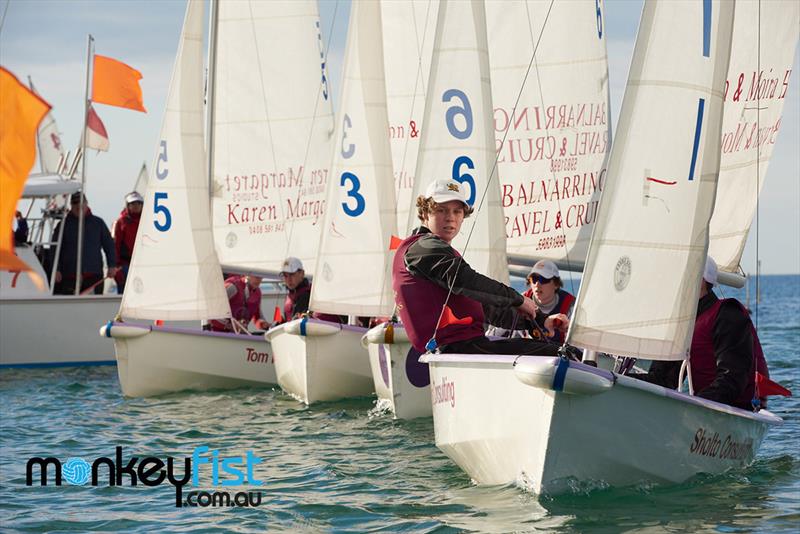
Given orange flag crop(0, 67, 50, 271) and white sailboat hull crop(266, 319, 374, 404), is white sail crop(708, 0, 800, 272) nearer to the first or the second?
white sailboat hull crop(266, 319, 374, 404)

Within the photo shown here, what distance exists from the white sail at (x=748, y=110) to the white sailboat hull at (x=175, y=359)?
18.0ft

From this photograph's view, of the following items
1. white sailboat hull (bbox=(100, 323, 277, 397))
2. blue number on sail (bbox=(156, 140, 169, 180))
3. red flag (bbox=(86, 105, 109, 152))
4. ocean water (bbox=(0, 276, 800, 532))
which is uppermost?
red flag (bbox=(86, 105, 109, 152))

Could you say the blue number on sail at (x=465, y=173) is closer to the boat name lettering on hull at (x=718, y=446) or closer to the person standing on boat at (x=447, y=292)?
the person standing on boat at (x=447, y=292)

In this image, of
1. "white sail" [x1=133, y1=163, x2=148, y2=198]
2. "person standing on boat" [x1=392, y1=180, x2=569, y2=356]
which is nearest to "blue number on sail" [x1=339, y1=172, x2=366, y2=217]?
"person standing on boat" [x1=392, y1=180, x2=569, y2=356]

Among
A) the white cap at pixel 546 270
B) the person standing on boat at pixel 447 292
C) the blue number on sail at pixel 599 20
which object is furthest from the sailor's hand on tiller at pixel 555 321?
the blue number on sail at pixel 599 20

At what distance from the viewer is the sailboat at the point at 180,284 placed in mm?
14008

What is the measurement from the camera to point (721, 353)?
765cm

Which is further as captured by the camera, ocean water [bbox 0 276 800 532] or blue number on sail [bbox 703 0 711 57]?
blue number on sail [bbox 703 0 711 57]

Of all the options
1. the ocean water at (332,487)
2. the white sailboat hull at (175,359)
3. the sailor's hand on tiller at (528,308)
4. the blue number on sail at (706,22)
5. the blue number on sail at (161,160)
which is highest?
the blue number on sail at (706,22)

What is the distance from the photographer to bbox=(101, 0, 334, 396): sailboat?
14.0m

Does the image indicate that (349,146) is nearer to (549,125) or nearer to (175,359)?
(549,125)

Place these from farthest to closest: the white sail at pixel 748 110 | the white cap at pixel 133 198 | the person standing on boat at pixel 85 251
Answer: the person standing on boat at pixel 85 251 < the white cap at pixel 133 198 < the white sail at pixel 748 110

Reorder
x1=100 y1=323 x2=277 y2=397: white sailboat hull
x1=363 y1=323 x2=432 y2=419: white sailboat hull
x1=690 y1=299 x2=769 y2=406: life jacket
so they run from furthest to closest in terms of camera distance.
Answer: x1=100 y1=323 x2=277 y2=397: white sailboat hull
x1=363 y1=323 x2=432 y2=419: white sailboat hull
x1=690 y1=299 x2=769 y2=406: life jacket

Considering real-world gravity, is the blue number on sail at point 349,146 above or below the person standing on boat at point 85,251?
above
